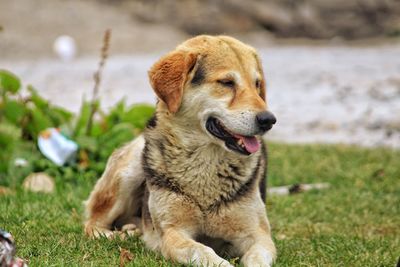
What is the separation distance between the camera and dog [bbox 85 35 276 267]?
5141 millimetres

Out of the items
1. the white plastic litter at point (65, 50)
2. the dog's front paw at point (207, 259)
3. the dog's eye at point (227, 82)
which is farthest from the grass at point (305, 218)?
the white plastic litter at point (65, 50)

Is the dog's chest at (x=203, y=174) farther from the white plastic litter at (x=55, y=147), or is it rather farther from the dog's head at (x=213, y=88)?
the white plastic litter at (x=55, y=147)

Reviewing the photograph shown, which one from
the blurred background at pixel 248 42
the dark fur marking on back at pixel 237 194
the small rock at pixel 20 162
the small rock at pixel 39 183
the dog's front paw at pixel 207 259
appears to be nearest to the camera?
the dog's front paw at pixel 207 259

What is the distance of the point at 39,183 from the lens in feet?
25.9

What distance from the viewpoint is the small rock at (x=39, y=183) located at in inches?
309

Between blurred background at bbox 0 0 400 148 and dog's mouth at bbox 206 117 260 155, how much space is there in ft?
27.2

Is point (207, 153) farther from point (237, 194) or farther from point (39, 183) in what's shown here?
point (39, 183)

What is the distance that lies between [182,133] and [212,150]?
23cm

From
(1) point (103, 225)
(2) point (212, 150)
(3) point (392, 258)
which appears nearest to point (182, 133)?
(2) point (212, 150)

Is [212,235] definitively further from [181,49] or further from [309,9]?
[309,9]

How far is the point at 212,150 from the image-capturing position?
17.5 feet

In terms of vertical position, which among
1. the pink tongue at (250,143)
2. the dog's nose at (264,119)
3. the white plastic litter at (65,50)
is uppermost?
the dog's nose at (264,119)

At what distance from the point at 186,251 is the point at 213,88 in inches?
42.8

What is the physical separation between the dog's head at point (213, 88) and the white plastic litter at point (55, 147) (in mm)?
3097
